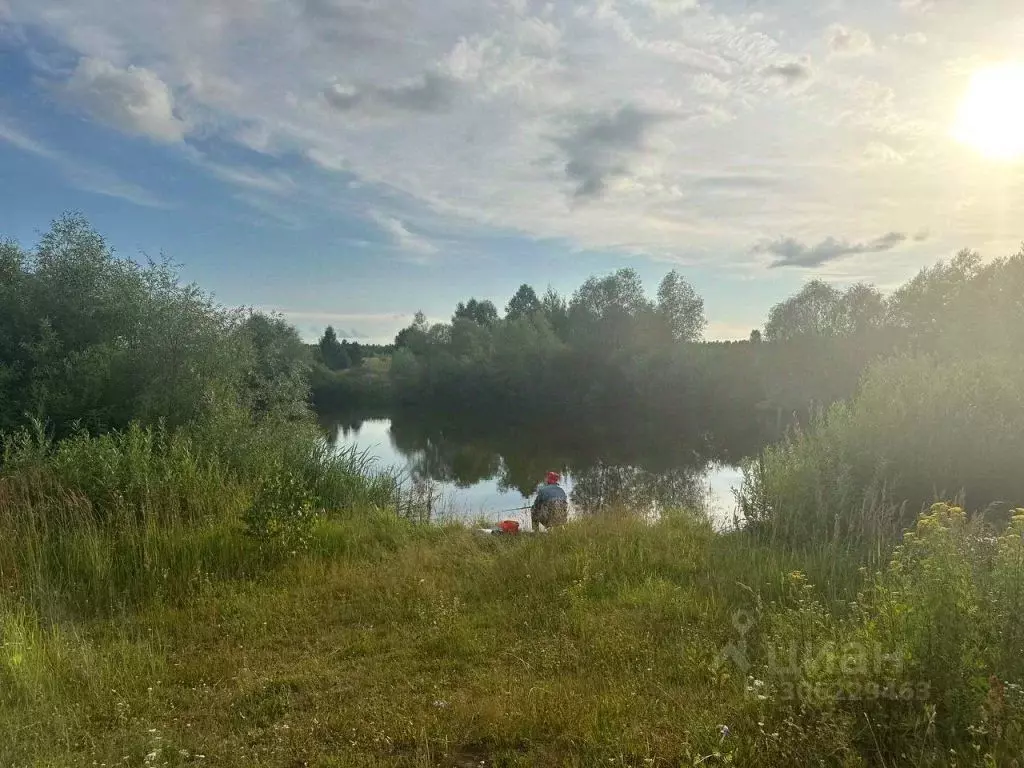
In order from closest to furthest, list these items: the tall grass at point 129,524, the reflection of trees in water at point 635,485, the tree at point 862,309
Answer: the tall grass at point 129,524 → the reflection of trees in water at point 635,485 → the tree at point 862,309

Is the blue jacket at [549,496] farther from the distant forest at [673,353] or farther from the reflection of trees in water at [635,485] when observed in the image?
the distant forest at [673,353]

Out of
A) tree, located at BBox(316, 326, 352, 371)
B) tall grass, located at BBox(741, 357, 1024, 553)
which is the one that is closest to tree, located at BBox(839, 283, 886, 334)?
tall grass, located at BBox(741, 357, 1024, 553)

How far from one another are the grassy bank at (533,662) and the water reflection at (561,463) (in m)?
5.91

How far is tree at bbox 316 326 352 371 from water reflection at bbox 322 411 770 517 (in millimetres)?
35397

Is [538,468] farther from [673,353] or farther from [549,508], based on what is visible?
[673,353]

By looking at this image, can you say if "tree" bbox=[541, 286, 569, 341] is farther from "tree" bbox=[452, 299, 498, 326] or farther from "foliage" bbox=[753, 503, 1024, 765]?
"foliage" bbox=[753, 503, 1024, 765]

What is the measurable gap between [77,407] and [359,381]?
188 ft

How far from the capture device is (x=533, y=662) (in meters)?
4.34

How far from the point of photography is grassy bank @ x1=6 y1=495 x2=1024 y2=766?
2.98 metres

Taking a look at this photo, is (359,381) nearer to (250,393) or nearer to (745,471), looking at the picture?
(250,393)

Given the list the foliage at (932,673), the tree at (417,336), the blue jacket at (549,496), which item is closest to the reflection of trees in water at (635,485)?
the blue jacket at (549,496)

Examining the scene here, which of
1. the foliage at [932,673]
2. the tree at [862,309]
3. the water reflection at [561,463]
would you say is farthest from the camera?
the tree at [862,309]

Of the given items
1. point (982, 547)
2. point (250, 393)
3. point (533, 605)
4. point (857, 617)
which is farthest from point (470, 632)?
point (250, 393)

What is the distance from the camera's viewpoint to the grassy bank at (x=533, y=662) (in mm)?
2984
